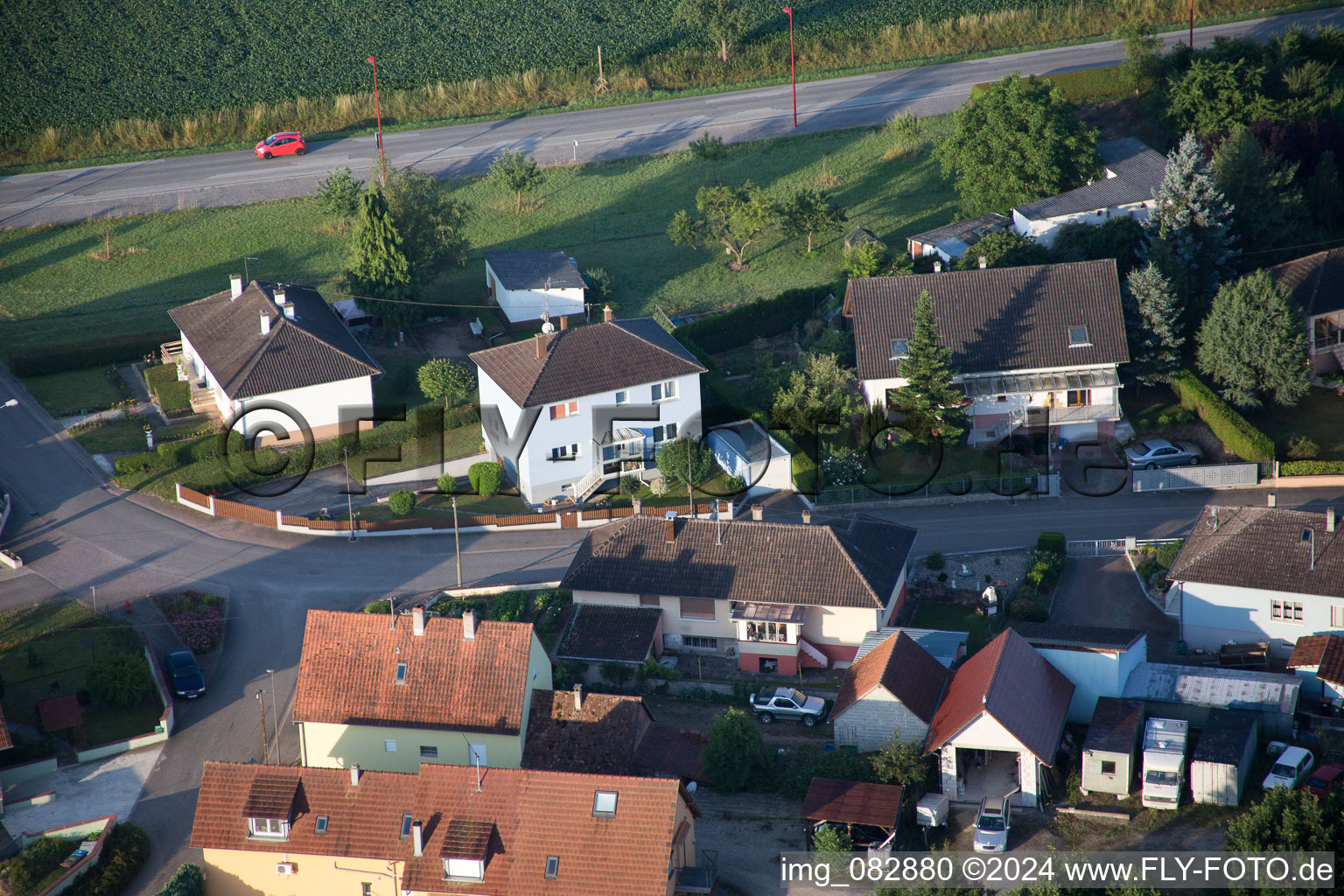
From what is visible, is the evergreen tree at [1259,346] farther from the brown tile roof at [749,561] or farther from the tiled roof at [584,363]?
the tiled roof at [584,363]

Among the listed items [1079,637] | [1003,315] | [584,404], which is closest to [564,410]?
[584,404]

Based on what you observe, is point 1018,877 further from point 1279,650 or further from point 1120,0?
point 1120,0

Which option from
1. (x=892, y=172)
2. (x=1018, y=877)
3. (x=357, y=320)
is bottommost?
(x=1018, y=877)

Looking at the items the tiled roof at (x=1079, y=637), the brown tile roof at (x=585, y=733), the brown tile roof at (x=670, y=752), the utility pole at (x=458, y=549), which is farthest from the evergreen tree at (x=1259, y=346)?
the utility pole at (x=458, y=549)

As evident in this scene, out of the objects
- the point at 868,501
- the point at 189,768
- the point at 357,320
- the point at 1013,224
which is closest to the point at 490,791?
the point at 189,768

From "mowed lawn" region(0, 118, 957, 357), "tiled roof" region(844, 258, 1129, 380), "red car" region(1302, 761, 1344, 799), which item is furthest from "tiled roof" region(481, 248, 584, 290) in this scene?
"red car" region(1302, 761, 1344, 799)

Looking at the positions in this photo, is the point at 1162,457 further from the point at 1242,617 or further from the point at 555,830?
the point at 555,830

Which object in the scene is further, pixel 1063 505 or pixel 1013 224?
pixel 1013 224
